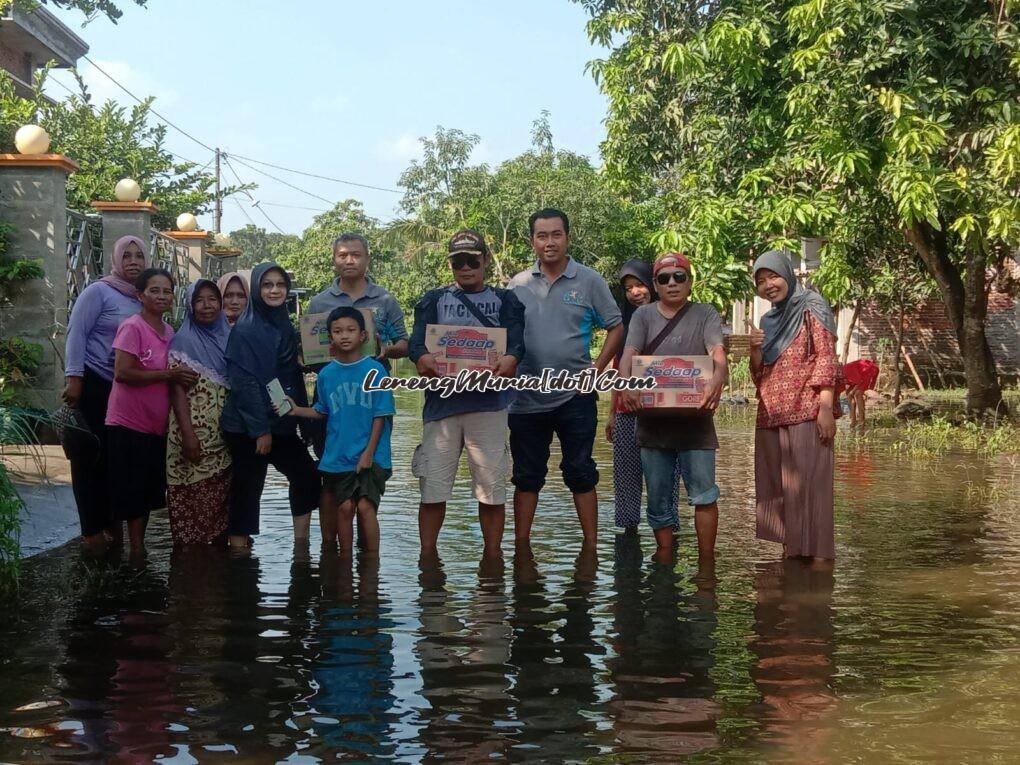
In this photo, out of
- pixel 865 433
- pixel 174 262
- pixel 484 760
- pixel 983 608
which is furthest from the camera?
pixel 174 262

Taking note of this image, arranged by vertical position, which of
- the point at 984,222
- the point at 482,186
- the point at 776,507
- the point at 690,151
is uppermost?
the point at 482,186

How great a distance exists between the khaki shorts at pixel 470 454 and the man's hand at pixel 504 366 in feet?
1.10

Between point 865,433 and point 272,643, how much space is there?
470 inches

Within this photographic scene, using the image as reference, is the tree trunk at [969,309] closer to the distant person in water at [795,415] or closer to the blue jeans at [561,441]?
the distant person in water at [795,415]

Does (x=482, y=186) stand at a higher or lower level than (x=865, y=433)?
higher

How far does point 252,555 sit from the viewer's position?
7305 millimetres

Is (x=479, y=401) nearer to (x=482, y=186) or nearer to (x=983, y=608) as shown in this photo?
(x=983, y=608)

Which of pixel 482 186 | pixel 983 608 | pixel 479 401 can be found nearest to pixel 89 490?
pixel 479 401

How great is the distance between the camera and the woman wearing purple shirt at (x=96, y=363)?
7.39 metres

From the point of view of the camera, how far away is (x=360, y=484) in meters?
7.03

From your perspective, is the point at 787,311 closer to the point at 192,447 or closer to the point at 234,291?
the point at 234,291

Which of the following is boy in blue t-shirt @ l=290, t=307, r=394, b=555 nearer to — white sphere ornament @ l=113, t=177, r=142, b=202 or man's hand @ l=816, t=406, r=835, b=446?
man's hand @ l=816, t=406, r=835, b=446

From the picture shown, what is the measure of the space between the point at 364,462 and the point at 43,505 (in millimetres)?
2874

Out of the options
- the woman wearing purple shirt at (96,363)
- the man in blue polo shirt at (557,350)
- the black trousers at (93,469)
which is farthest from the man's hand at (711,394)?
the black trousers at (93,469)
